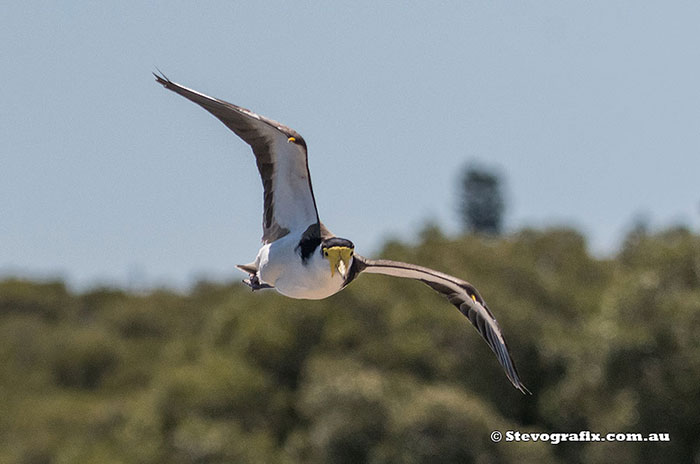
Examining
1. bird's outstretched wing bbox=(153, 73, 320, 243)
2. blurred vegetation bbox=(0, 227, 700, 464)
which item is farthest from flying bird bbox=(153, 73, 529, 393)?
blurred vegetation bbox=(0, 227, 700, 464)

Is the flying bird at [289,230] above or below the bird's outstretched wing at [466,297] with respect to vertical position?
above

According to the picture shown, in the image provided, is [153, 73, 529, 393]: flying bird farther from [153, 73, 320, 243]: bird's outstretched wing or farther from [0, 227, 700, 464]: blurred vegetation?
[0, 227, 700, 464]: blurred vegetation

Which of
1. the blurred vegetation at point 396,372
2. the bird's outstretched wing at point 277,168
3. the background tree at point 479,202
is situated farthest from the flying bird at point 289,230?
the background tree at point 479,202

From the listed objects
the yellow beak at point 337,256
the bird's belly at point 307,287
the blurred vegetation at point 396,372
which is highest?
the yellow beak at point 337,256

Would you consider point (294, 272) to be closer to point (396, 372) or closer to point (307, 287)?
point (307, 287)

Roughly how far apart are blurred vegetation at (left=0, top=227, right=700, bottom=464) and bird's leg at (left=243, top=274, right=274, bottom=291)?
34041 millimetres

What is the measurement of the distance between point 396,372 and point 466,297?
4483 cm

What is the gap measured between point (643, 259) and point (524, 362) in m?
9.95

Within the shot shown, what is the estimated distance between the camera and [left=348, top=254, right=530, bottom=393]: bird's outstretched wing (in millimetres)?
18016

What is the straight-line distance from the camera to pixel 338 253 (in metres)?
16.3

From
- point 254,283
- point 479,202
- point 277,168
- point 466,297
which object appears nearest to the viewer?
point 277,168

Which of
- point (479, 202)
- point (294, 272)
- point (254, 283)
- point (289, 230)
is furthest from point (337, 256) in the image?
point (479, 202)

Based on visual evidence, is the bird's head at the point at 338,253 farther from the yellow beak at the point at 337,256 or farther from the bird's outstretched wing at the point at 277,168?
the bird's outstretched wing at the point at 277,168

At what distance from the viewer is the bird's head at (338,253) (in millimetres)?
16312
